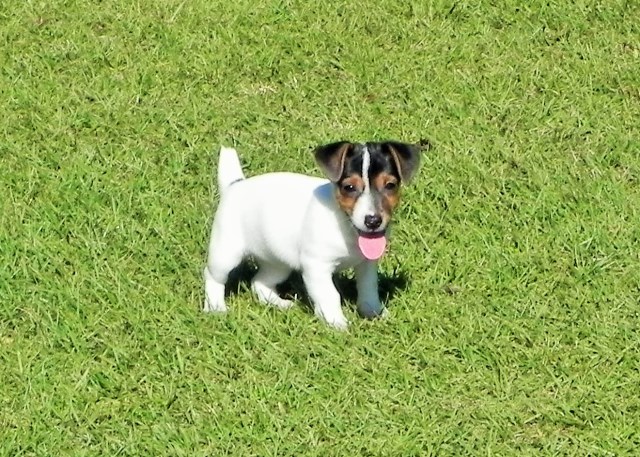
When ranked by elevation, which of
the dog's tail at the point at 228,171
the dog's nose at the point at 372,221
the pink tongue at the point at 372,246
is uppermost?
the dog's nose at the point at 372,221

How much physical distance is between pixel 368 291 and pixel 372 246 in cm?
46

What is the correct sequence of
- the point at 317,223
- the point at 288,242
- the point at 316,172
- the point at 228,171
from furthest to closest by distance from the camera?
the point at 316,172
the point at 228,171
the point at 288,242
the point at 317,223

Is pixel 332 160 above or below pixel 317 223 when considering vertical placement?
above

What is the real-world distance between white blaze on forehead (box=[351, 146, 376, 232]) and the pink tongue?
0.10 metres

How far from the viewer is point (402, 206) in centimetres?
723

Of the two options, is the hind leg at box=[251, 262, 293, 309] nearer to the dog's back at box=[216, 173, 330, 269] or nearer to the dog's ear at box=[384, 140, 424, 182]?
the dog's back at box=[216, 173, 330, 269]

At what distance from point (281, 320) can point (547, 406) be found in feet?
4.40

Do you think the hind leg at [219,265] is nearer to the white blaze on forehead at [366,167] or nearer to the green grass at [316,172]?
the green grass at [316,172]

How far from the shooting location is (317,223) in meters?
5.90

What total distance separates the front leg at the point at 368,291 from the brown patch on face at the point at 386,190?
47 centimetres

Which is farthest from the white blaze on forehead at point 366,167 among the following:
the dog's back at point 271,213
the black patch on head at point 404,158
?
the dog's back at point 271,213

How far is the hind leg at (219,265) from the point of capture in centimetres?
623

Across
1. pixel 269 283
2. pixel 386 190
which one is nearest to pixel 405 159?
pixel 386 190

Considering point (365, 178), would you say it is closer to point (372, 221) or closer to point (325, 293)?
point (372, 221)
